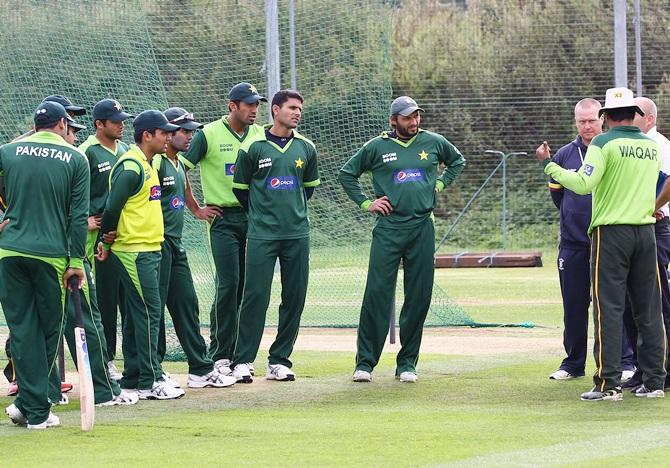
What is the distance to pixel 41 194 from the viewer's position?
827cm

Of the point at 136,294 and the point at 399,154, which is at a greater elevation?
the point at 399,154

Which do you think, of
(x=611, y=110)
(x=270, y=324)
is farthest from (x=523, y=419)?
(x=270, y=324)

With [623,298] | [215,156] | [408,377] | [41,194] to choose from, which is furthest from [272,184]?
[623,298]

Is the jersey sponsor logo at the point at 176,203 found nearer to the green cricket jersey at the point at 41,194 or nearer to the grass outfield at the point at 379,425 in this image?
the grass outfield at the point at 379,425

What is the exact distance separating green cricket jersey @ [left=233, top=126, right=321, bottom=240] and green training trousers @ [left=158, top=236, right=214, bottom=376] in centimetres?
64

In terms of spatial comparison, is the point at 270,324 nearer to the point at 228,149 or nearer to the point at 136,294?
the point at 228,149

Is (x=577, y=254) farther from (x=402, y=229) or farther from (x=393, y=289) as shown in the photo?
(x=393, y=289)

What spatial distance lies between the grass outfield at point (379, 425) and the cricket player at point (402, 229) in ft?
1.31

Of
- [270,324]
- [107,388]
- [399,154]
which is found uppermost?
[399,154]

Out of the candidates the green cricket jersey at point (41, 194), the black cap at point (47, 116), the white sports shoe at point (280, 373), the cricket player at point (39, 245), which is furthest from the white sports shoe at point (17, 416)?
the white sports shoe at point (280, 373)

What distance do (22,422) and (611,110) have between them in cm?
453

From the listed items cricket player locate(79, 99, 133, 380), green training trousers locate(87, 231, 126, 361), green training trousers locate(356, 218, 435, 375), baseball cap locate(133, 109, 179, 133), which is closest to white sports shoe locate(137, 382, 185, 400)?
cricket player locate(79, 99, 133, 380)

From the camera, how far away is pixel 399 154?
10594 millimetres

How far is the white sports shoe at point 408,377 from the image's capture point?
10.4 m
